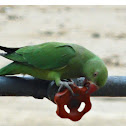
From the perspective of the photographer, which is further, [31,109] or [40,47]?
[31,109]

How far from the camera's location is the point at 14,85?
1.02 m

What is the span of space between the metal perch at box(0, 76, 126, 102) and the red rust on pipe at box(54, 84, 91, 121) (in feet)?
0.18

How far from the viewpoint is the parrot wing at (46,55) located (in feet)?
3.72

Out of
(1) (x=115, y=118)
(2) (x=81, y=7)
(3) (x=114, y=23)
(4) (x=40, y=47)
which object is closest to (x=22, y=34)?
(3) (x=114, y=23)

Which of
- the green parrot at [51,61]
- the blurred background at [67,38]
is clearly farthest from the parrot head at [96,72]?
the blurred background at [67,38]

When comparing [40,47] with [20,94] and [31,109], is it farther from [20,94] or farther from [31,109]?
[31,109]

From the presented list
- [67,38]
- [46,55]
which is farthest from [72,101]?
[67,38]

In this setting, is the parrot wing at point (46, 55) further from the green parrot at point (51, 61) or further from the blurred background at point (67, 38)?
the blurred background at point (67, 38)

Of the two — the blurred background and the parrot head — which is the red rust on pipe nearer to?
the parrot head

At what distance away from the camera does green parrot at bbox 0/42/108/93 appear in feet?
3.69

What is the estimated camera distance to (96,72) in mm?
1039

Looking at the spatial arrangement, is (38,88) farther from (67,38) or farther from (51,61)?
(67,38)

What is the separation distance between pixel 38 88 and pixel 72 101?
0.33 feet

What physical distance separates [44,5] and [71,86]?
198 inches
